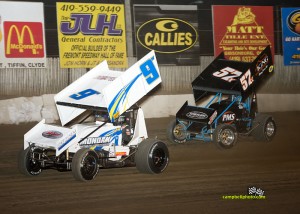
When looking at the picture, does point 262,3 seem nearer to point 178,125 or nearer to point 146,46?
point 146,46

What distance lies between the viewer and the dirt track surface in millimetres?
7594

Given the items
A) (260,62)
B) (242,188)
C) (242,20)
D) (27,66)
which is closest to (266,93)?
(242,20)

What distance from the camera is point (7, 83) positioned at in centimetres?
1767

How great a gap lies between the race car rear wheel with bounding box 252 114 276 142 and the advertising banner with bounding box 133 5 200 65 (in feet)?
22.8

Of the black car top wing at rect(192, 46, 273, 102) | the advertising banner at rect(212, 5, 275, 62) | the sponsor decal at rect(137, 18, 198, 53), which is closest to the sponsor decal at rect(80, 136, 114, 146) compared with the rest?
the black car top wing at rect(192, 46, 273, 102)

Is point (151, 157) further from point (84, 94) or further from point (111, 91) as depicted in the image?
point (84, 94)

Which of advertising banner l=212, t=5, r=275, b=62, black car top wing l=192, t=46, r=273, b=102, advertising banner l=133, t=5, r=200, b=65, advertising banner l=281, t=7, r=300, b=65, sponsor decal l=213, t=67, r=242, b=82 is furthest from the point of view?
advertising banner l=281, t=7, r=300, b=65

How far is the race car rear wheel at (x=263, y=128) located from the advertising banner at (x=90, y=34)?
22.2 ft

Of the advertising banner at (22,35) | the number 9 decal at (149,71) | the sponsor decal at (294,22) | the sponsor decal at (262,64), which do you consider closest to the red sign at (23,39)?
the advertising banner at (22,35)

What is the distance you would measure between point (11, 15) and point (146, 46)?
5082 millimetres

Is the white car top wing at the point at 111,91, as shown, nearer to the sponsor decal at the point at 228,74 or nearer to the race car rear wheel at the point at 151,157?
the race car rear wheel at the point at 151,157

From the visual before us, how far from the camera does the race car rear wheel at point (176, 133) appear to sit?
13.5 meters

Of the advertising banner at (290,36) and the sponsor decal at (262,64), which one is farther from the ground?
the advertising banner at (290,36)

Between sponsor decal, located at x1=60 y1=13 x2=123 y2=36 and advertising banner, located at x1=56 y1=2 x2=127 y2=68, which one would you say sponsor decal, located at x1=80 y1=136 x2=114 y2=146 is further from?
sponsor decal, located at x1=60 y1=13 x2=123 y2=36
